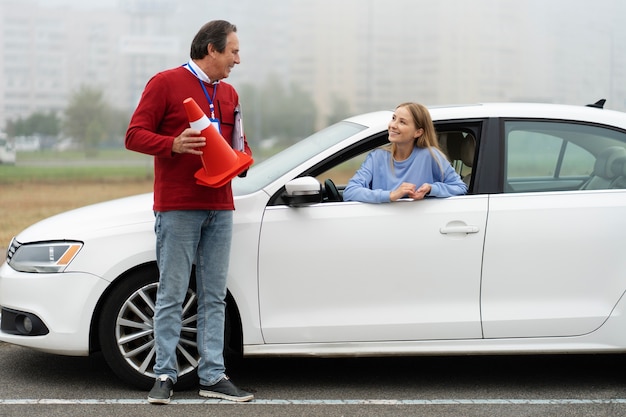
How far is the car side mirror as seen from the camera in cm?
484

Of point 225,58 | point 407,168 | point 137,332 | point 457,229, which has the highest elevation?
point 225,58

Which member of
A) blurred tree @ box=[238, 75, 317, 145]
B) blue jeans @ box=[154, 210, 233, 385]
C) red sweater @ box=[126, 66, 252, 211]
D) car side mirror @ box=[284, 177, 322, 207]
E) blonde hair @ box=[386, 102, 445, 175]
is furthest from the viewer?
blurred tree @ box=[238, 75, 317, 145]

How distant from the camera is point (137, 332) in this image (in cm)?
495

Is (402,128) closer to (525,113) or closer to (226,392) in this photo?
(525,113)

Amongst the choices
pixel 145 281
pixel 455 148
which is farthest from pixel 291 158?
pixel 145 281

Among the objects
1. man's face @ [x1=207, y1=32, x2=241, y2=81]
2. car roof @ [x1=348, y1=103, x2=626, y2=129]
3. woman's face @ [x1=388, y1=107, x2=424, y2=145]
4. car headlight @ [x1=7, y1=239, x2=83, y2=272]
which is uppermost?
man's face @ [x1=207, y1=32, x2=241, y2=81]

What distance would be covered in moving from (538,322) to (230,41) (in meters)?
2.11

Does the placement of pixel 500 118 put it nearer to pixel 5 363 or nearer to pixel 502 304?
pixel 502 304

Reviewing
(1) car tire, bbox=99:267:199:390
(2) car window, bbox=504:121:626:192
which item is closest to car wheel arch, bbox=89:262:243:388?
(1) car tire, bbox=99:267:199:390

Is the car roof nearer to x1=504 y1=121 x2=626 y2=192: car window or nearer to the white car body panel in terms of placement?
x1=504 y1=121 x2=626 y2=192: car window

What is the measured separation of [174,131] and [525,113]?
1882 millimetres

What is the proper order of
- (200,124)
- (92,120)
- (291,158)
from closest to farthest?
(200,124) → (291,158) → (92,120)

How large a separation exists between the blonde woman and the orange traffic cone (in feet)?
2.34

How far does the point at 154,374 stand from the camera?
16.3 feet
